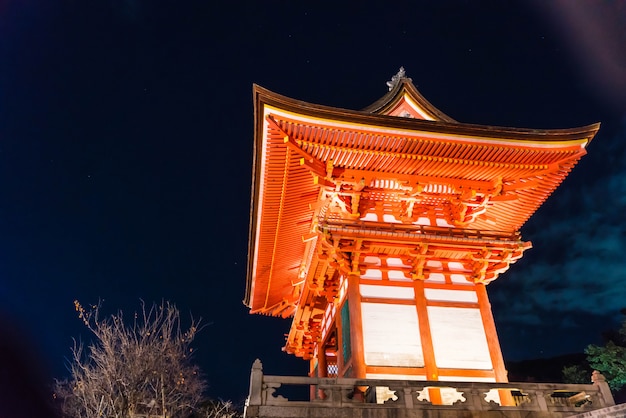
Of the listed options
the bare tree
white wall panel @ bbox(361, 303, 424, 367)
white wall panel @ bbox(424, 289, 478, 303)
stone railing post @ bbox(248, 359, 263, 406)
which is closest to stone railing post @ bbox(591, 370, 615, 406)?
white wall panel @ bbox(424, 289, 478, 303)

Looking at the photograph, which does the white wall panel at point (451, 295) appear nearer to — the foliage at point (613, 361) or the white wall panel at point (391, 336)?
the white wall panel at point (391, 336)

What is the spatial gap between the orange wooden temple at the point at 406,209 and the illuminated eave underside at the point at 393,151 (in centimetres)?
3

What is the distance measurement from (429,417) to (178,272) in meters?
68.8

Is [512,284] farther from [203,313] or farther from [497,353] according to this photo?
[497,353]

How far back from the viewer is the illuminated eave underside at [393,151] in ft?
39.3

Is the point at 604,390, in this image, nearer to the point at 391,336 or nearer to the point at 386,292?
the point at 391,336

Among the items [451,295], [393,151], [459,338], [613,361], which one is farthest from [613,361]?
[393,151]

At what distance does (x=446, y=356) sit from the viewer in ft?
38.7

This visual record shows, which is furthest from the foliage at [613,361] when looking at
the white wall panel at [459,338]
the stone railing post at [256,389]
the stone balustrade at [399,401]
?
the stone railing post at [256,389]

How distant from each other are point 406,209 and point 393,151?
212cm

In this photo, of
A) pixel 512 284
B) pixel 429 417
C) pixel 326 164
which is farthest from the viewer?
pixel 512 284

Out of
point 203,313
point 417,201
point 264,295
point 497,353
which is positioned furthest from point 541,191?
point 203,313

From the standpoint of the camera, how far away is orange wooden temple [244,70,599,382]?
1173cm

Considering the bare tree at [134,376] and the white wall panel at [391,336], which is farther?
the bare tree at [134,376]
